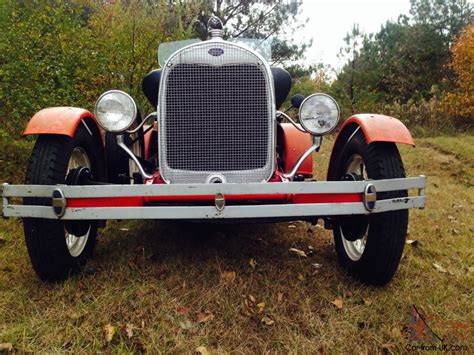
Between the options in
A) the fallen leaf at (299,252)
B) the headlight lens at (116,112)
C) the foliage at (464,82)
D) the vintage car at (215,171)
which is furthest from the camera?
the foliage at (464,82)

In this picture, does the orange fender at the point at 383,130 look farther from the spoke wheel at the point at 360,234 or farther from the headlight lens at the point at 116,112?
the headlight lens at the point at 116,112

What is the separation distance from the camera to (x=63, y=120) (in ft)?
7.95

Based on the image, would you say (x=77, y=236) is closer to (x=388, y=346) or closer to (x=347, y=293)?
(x=347, y=293)

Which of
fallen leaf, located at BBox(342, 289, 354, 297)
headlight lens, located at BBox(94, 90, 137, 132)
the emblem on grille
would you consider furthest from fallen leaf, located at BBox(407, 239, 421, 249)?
headlight lens, located at BBox(94, 90, 137, 132)

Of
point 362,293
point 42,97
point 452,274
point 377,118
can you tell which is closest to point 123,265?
point 362,293

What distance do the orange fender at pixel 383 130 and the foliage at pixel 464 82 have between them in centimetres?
1388

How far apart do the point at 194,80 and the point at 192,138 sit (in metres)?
0.39

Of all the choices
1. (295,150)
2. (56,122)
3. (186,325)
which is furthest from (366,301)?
(56,122)

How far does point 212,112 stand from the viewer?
2635 millimetres

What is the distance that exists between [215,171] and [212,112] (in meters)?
0.40

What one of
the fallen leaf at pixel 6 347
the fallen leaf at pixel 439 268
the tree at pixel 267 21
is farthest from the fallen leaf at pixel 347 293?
the tree at pixel 267 21

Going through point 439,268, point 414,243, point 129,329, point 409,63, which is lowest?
point 409,63

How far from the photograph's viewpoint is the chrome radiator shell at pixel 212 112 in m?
2.62

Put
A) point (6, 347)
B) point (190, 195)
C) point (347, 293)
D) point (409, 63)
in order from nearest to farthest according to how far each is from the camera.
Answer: point (6, 347) < point (190, 195) < point (347, 293) < point (409, 63)
